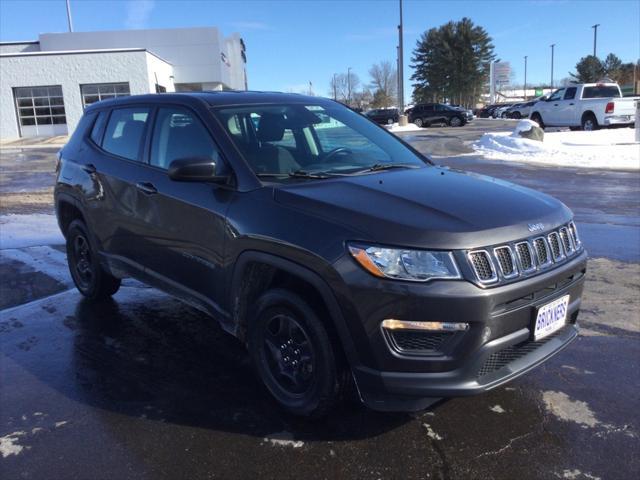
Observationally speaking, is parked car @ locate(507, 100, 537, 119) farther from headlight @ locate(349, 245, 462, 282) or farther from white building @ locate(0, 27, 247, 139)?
headlight @ locate(349, 245, 462, 282)

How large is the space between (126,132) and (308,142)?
1.62 m

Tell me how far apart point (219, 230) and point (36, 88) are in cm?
3975

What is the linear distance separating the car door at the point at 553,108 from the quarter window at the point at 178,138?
24552 mm

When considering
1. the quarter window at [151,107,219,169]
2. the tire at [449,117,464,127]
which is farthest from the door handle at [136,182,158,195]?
the tire at [449,117,464,127]

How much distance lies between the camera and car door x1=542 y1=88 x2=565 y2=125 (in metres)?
25.2

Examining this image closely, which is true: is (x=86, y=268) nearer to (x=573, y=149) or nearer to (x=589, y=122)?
(x=573, y=149)

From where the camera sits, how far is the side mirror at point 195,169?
3.30 metres

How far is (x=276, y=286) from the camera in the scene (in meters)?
3.23

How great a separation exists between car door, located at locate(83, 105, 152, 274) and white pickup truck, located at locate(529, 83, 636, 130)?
904 inches

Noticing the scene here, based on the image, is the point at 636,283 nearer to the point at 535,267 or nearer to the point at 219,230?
the point at 535,267

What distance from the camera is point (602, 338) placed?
169 inches

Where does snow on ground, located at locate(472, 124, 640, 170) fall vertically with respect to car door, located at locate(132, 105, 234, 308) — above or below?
below

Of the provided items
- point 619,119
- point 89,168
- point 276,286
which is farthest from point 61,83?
point 276,286

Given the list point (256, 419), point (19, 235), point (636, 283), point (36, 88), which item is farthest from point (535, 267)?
point (36, 88)
